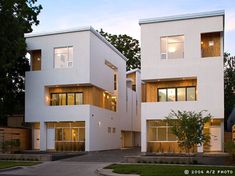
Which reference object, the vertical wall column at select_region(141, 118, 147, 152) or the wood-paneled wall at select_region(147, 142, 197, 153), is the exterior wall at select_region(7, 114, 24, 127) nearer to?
the vertical wall column at select_region(141, 118, 147, 152)

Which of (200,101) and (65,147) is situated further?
(65,147)

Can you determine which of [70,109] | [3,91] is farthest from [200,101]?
[3,91]

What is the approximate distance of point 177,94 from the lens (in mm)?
35469

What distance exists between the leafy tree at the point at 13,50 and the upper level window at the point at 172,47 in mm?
12785

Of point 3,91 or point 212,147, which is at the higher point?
point 3,91

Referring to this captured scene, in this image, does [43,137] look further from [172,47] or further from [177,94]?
[172,47]

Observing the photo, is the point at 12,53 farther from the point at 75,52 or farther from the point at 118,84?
the point at 118,84

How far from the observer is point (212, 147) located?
113ft

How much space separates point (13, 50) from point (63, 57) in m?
4.61

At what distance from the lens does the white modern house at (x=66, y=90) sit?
3812 centimetres

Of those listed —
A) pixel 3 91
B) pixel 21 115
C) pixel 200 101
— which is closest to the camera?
pixel 200 101

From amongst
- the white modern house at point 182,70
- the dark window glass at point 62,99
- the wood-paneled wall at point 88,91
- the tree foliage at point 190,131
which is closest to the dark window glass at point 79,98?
the wood-paneled wall at point 88,91

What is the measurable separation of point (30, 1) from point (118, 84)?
13.6 meters

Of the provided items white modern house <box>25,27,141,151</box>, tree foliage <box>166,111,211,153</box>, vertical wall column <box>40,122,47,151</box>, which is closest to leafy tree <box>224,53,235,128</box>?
Answer: white modern house <box>25,27,141,151</box>
